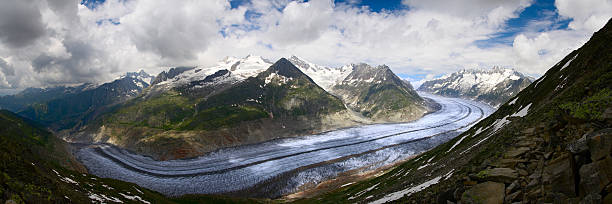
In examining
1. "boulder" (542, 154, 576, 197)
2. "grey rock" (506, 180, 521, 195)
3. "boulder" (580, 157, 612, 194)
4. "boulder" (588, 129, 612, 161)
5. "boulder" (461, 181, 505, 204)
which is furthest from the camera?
"boulder" (461, 181, 505, 204)

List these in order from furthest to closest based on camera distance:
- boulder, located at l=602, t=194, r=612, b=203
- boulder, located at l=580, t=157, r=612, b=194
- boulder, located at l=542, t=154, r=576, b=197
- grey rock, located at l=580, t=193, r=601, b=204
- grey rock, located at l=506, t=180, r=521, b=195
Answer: grey rock, located at l=506, t=180, r=521, b=195
boulder, located at l=542, t=154, r=576, b=197
boulder, located at l=580, t=157, r=612, b=194
grey rock, located at l=580, t=193, r=601, b=204
boulder, located at l=602, t=194, r=612, b=203

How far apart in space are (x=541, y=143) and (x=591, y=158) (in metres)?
4.75

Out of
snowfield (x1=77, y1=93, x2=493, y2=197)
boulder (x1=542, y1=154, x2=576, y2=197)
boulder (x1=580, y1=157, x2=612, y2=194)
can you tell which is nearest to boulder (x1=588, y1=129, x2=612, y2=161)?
boulder (x1=580, y1=157, x2=612, y2=194)

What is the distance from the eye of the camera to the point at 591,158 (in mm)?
11023

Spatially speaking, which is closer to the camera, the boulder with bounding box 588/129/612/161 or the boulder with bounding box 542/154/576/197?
the boulder with bounding box 588/129/612/161

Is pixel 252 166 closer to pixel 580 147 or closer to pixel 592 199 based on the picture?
pixel 580 147

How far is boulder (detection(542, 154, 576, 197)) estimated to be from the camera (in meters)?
11.2

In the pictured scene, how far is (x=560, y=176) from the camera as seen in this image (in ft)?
38.0

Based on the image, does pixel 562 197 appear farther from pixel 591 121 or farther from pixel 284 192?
pixel 284 192

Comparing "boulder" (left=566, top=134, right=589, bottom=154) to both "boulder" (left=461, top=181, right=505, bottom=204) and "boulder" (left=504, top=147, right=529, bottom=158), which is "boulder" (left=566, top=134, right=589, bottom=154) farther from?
"boulder" (left=504, top=147, right=529, bottom=158)

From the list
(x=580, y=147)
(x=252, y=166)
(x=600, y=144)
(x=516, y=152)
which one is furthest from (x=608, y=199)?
(x=252, y=166)

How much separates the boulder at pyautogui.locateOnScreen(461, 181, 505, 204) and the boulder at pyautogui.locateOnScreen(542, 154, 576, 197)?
2.02 meters

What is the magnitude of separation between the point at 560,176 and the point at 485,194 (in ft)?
11.2

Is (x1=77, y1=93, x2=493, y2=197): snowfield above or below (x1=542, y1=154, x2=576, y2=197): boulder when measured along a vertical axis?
below
